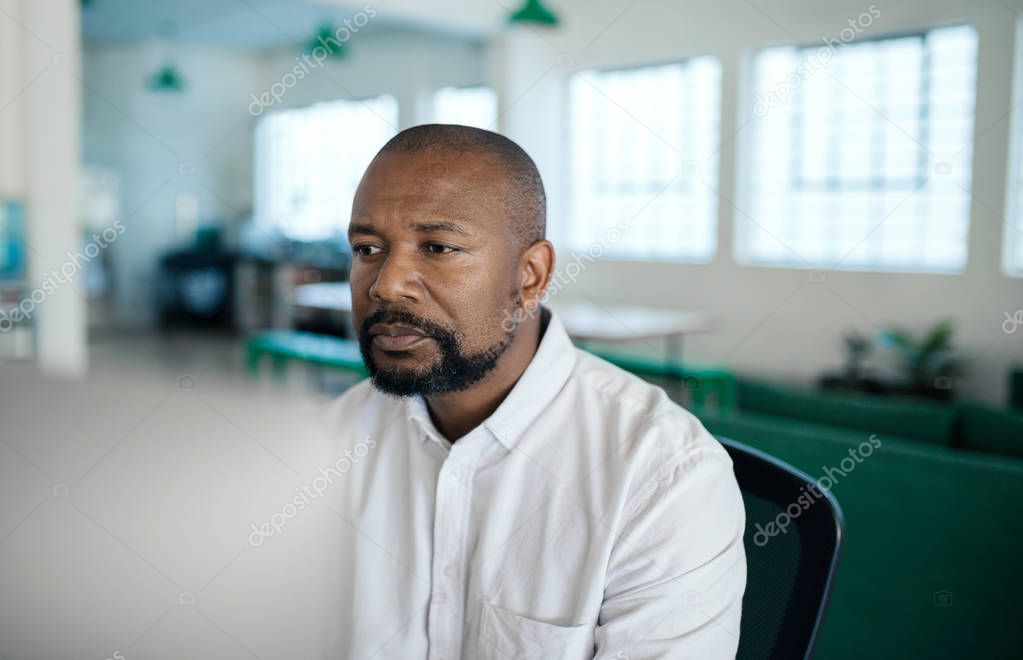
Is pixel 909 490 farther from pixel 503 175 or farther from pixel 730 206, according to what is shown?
pixel 730 206

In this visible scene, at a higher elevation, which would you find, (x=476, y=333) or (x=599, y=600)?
(x=476, y=333)

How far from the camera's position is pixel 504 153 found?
1.26m

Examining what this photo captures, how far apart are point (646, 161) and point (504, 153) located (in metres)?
6.32

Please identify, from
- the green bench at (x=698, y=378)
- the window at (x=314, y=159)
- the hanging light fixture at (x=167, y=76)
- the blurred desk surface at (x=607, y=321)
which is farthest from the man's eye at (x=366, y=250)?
the hanging light fixture at (x=167, y=76)

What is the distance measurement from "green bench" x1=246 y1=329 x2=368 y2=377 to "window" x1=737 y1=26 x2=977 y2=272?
302 centimetres

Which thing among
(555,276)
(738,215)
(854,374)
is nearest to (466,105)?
(738,215)

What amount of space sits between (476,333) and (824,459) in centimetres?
84

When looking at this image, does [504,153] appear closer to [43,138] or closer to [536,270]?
[536,270]

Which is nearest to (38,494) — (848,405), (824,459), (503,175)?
(503,175)

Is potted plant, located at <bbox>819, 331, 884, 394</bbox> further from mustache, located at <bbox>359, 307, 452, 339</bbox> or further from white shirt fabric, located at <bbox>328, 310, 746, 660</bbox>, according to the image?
mustache, located at <bbox>359, 307, 452, 339</bbox>

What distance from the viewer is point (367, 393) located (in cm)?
144

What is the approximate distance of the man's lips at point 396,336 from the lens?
1188mm

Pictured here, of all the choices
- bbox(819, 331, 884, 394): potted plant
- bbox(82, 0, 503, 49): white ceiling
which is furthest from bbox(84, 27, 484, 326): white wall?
bbox(819, 331, 884, 394): potted plant

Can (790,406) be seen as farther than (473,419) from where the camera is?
Yes
